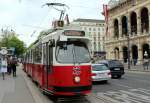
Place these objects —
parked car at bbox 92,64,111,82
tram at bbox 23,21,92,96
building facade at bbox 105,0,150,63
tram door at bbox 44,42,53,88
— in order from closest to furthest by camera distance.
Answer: tram at bbox 23,21,92,96 < tram door at bbox 44,42,53,88 < parked car at bbox 92,64,111,82 < building facade at bbox 105,0,150,63

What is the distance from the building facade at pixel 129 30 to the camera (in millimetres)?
64625

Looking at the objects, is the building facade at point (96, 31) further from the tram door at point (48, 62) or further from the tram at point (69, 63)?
the tram at point (69, 63)

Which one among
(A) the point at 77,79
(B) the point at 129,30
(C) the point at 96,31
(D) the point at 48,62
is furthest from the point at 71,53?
(C) the point at 96,31

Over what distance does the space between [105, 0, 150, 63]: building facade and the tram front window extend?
139 ft

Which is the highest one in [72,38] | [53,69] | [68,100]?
[72,38]

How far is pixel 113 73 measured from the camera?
30.8m

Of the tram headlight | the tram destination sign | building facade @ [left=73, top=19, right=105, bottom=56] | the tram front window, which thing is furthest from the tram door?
building facade @ [left=73, top=19, right=105, bottom=56]

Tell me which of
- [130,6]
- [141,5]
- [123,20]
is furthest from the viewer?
[123,20]

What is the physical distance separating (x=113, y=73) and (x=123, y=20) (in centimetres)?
4682

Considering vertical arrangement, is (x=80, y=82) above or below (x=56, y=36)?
below

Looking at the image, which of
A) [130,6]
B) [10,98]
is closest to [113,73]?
[10,98]

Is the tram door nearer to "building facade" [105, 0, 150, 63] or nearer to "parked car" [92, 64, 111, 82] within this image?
"parked car" [92, 64, 111, 82]

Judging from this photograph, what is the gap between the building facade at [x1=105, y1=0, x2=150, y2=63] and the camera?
6462 centimetres

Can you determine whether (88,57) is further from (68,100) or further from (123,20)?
(123,20)
